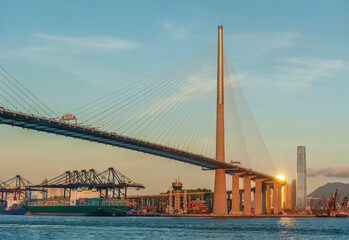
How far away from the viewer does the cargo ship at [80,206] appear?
151375mm

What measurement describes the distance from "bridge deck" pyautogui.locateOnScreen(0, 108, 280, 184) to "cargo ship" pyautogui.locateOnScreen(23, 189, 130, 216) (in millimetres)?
60842

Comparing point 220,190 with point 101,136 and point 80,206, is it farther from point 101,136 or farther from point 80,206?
point 80,206

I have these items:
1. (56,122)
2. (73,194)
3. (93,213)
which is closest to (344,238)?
(56,122)

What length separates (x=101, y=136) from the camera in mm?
69500

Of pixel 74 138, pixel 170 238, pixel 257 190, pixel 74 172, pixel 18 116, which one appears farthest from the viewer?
pixel 74 172

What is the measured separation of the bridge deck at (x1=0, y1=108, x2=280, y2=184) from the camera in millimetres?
Result: 58375

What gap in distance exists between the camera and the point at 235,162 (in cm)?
10006

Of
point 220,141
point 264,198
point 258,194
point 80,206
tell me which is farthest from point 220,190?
point 80,206

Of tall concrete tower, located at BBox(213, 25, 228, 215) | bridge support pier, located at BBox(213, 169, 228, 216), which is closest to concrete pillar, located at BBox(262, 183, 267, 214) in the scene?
tall concrete tower, located at BBox(213, 25, 228, 215)

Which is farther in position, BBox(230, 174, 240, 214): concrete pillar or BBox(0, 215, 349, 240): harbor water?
BBox(230, 174, 240, 214): concrete pillar

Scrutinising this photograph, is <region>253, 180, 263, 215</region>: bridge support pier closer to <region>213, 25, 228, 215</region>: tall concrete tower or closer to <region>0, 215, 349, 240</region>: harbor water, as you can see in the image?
<region>213, 25, 228, 215</region>: tall concrete tower

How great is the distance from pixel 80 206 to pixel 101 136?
288ft

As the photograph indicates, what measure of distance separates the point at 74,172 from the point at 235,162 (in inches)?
3455

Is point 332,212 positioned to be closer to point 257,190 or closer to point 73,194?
point 257,190
